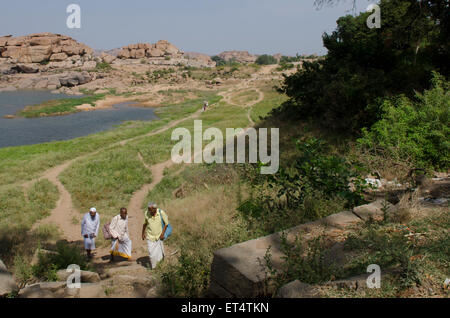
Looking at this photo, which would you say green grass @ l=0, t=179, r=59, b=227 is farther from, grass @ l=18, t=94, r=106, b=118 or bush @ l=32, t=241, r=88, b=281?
grass @ l=18, t=94, r=106, b=118

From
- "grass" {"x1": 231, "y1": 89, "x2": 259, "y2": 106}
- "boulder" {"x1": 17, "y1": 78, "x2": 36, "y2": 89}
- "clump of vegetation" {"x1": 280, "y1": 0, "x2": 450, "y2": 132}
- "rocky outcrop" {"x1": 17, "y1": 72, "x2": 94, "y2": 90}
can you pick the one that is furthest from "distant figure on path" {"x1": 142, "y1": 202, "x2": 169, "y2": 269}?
"boulder" {"x1": 17, "y1": 78, "x2": 36, "y2": 89}

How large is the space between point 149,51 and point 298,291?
143789 mm

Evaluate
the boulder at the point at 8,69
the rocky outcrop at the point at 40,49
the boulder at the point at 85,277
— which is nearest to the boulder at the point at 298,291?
the boulder at the point at 85,277

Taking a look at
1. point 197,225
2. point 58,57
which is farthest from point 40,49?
point 197,225

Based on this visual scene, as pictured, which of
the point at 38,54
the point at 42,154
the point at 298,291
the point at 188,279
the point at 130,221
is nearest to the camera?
the point at 298,291

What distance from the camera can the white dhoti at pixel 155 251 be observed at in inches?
269

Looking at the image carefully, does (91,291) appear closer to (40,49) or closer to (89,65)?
(89,65)

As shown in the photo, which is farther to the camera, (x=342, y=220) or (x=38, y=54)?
(x=38, y=54)

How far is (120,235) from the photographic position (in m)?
7.70

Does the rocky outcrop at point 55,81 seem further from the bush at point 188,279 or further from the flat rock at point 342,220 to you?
the flat rock at point 342,220

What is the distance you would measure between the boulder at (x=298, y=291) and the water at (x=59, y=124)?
29.7m

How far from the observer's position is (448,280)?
9.96 feet
